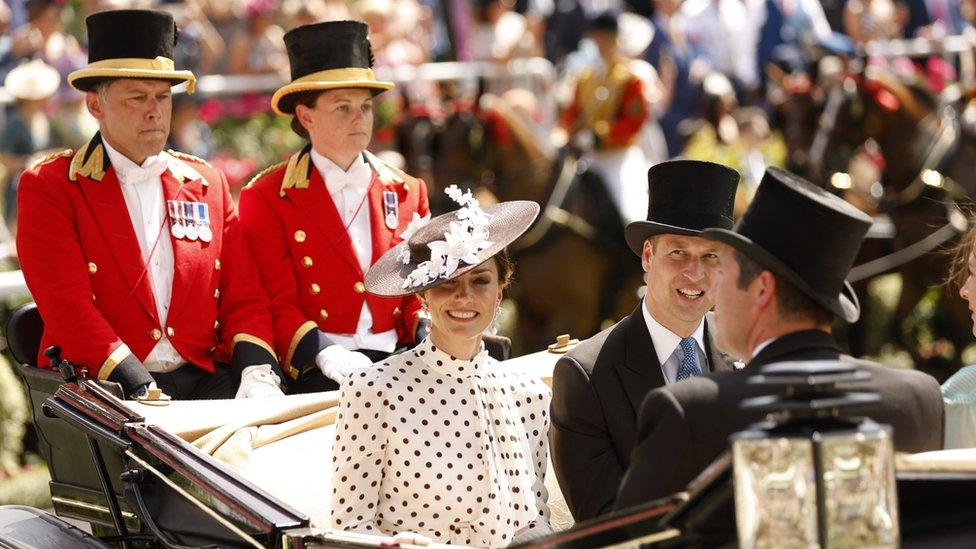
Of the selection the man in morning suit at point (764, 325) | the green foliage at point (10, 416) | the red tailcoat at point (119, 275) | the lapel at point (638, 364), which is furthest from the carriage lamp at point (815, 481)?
the green foliage at point (10, 416)

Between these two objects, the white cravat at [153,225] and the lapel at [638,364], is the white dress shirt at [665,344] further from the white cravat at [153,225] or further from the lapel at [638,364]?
the white cravat at [153,225]

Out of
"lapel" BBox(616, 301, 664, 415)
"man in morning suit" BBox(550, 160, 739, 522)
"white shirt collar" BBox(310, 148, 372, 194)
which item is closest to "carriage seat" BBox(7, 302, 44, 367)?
"white shirt collar" BBox(310, 148, 372, 194)

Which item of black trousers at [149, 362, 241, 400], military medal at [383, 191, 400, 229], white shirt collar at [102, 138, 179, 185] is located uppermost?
white shirt collar at [102, 138, 179, 185]

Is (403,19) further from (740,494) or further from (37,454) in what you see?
(740,494)

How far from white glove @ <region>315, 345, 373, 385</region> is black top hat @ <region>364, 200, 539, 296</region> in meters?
0.98

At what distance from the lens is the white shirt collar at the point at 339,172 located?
5215 millimetres

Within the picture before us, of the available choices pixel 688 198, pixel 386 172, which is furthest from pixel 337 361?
pixel 688 198

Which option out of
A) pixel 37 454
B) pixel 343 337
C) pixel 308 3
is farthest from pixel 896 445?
pixel 308 3

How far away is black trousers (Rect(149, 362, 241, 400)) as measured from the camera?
494cm

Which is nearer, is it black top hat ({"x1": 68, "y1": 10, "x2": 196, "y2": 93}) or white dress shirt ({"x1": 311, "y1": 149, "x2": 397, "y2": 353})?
black top hat ({"x1": 68, "y1": 10, "x2": 196, "y2": 93})

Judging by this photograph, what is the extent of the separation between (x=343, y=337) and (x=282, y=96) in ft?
2.56

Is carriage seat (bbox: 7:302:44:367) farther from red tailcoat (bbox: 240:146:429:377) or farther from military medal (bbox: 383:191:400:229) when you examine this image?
military medal (bbox: 383:191:400:229)

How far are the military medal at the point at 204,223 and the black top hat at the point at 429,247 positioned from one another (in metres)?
1.20

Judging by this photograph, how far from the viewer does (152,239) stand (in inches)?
194
